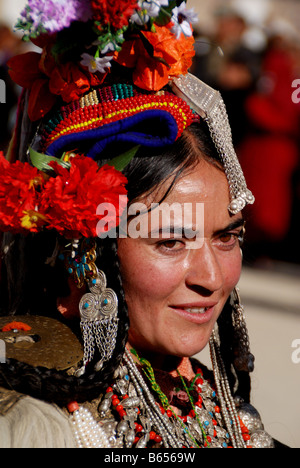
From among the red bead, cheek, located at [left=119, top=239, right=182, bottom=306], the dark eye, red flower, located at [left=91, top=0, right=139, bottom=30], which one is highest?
red flower, located at [left=91, top=0, right=139, bottom=30]

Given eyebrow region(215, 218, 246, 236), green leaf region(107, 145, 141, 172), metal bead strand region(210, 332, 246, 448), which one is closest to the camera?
green leaf region(107, 145, 141, 172)

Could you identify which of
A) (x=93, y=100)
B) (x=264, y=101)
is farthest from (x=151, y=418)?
(x=264, y=101)

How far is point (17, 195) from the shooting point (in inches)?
85.9

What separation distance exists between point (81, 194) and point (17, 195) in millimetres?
210

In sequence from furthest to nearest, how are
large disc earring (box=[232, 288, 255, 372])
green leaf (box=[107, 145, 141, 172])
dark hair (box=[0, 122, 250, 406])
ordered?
large disc earring (box=[232, 288, 255, 372])
green leaf (box=[107, 145, 141, 172])
dark hair (box=[0, 122, 250, 406])

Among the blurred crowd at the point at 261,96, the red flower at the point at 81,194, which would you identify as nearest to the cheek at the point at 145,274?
the red flower at the point at 81,194

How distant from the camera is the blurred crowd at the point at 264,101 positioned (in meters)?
7.74

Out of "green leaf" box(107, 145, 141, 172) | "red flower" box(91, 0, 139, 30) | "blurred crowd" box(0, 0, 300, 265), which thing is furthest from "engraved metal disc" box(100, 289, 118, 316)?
"blurred crowd" box(0, 0, 300, 265)

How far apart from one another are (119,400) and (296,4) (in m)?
10.7

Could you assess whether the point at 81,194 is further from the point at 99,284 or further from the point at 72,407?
the point at 72,407

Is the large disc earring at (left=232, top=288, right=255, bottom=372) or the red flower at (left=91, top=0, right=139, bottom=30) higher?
the red flower at (left=91, top=0, right=139, bottom=30)

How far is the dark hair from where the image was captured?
2.08m

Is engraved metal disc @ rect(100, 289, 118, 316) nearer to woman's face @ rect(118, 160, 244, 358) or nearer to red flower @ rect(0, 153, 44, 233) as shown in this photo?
woman's face @ rect(118, 160, 244, 358)

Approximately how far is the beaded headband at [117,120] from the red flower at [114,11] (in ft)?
→ 0.77
